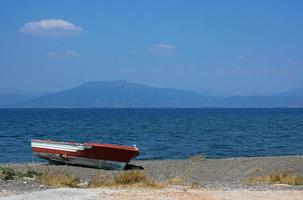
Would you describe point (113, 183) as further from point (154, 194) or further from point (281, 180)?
point (281, 180)

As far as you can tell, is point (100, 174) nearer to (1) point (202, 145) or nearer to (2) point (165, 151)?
(2) point (165, 151)

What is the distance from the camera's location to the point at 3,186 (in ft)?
56.0

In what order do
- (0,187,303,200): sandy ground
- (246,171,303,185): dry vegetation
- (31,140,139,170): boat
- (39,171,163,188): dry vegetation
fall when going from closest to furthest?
1. (0,187,303,200): sandy ground
2. (39,171,163,188): dry vegetation
3. (246,171,303,185): dry vegetation
4. (31,140,139,170): boat

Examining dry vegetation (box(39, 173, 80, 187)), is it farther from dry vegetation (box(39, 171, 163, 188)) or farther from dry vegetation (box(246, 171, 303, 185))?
dry vegetation (box(246, 171, 303, 185))

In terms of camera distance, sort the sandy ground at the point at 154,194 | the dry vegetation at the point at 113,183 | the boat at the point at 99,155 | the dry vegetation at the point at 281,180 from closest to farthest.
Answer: the sandy ground at the point at 154,194 → the dry vegetation at the point at 113,183 → the dry vegetation at the point at 281,180 → the boat at the point at 99,155

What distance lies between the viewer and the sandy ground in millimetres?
14934

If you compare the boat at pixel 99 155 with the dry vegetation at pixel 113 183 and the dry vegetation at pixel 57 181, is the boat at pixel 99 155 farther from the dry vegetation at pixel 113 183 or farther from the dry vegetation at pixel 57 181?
the dry vegetation at pixel 113 183

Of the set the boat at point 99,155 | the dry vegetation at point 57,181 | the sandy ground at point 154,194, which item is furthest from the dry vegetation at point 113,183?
the boat at point 99,155

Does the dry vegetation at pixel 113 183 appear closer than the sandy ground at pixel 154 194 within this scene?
No

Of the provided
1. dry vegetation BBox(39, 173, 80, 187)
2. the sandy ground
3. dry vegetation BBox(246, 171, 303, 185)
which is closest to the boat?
dry vegetation BBox(246, 171, 303, 185)

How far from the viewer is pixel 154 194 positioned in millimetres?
15578

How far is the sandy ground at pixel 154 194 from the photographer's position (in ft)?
49.0

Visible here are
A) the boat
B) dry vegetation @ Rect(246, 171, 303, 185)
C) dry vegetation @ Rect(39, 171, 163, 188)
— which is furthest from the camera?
the boat

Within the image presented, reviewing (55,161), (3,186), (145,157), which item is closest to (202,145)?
(145,157)
